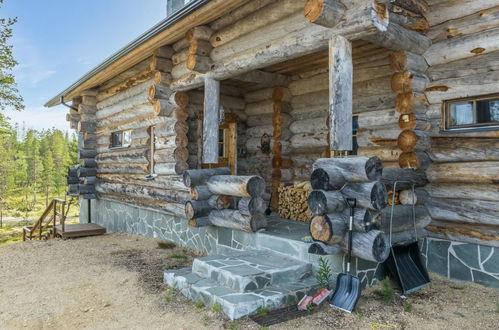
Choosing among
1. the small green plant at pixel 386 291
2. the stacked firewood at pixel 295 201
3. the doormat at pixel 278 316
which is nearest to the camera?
the doormat at pixel 278 316

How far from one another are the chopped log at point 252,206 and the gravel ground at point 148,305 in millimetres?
1573

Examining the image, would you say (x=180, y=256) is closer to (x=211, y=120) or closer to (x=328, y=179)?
(x=211, y=120)

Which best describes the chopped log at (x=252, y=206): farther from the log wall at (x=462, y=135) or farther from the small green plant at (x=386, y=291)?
the log wall at (x=462, y=135)

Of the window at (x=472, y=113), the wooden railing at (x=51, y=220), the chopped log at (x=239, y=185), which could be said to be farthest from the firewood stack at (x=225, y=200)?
the wooden railing at (x=51, y=220)

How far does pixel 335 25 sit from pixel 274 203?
14.5 ft

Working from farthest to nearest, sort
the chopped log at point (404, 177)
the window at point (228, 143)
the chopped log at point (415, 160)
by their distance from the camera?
the window at point (228, 143) → the chopped log at point (415, 160) → the chopped log at point (404, 177)

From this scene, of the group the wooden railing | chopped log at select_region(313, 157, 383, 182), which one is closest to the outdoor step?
chopped log at select_region(313, 157, 383, 182)

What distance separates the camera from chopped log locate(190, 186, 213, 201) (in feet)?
20.1

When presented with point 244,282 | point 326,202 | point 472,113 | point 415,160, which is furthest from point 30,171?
point 472,113

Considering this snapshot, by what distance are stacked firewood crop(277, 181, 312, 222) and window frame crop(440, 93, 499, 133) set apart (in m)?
2.63

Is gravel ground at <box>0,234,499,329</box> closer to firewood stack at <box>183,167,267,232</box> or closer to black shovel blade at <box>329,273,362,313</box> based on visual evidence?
black shovel blade at <box>329,273,362,313</box>

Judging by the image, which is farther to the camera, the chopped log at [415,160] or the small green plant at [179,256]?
the small green plant at [179,256]

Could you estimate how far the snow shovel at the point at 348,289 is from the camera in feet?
12.8

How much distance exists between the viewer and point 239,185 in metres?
5.41
